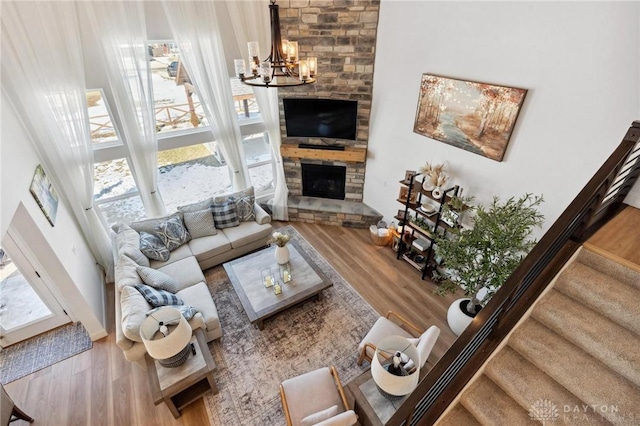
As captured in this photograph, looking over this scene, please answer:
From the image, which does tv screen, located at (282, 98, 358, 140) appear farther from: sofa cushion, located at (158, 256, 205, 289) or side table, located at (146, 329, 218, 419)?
side table, located at (146, 329, 218, 419)

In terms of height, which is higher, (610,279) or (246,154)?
(610,279)

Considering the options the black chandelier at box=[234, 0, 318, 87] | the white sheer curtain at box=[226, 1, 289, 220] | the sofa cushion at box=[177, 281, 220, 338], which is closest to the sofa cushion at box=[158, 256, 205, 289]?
the sofa cushion at box=[177, 281, 220, 338]

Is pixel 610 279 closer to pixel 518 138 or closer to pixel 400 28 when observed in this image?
pixel 518 138

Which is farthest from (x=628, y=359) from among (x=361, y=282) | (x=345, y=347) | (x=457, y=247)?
(x=361, y=282)

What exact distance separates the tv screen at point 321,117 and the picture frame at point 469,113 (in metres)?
1.28

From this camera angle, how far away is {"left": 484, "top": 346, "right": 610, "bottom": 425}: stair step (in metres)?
1.90

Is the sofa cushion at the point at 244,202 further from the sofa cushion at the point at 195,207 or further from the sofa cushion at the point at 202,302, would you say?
the sofa cushion at the point at 202,302

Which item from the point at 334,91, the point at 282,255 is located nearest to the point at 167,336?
the point at 282,255

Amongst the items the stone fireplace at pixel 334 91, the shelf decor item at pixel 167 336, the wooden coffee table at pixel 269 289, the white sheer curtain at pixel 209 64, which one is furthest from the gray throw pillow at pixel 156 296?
the stone fireplace at pixel 334 91

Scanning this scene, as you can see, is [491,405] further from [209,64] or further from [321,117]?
[209,64]

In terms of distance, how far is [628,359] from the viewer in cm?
188

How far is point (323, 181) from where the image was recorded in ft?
19.6

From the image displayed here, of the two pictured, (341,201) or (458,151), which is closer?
(458,151)

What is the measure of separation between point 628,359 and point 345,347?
2556 millimetres
